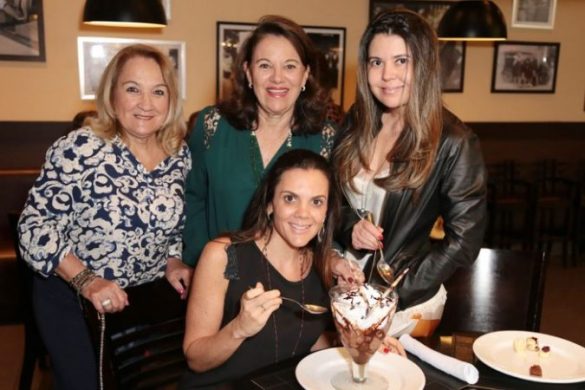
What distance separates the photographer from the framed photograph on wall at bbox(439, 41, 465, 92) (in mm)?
6398

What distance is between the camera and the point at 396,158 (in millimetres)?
2029

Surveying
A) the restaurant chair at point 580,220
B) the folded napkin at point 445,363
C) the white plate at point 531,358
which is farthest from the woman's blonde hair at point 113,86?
the restaurant chair at point 580,220

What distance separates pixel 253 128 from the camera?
236cm

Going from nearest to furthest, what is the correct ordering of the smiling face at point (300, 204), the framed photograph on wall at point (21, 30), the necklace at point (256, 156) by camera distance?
the smiling face at point (300, 204)
the necklace at point (256, 156)
the framed photograph on wall at point (21, 30)

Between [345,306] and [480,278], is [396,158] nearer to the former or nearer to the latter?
[480,278]

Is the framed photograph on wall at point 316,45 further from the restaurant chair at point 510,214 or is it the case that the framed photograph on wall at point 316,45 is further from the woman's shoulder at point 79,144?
the woman's shoulder at point 79,144

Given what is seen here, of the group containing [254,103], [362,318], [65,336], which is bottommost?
[65,336]

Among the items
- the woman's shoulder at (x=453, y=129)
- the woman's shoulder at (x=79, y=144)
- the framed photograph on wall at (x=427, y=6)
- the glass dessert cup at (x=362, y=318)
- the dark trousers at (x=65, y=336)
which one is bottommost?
the dark trousers at (x=65, y=336)

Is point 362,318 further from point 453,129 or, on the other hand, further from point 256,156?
point 256,156

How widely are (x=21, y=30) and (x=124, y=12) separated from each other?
2205 millimetres

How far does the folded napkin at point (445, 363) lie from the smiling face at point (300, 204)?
1.39 feet

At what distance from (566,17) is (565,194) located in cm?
195

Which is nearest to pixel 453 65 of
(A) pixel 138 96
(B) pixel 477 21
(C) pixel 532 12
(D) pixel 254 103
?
(C) pixel 532 12

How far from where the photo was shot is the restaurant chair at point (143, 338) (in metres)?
1.68
